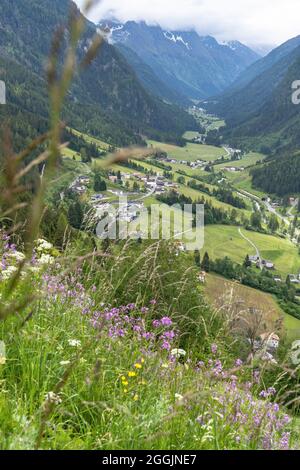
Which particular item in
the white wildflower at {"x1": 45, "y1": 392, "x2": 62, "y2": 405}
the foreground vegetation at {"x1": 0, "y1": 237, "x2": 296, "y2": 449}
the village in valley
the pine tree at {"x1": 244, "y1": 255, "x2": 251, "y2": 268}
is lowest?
the pine tree at {"x1": 244, "y1": 255, "x2": 251, "y2": 268}

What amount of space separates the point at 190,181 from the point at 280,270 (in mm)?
79618

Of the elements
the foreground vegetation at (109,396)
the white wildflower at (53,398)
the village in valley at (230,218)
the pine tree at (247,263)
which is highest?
the white wildflower at (53,398)

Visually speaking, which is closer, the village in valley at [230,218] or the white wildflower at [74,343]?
the white wildflower at [74,343]

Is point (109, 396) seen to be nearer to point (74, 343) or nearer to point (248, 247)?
point (74, 343)

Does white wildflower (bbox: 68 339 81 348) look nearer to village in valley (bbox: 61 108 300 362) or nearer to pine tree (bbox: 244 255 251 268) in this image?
village in valley (bbox: 61 108 300 362)

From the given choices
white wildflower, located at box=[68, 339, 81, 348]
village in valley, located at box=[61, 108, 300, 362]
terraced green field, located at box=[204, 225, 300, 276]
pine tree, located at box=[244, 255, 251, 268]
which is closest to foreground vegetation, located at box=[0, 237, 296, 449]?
white wildflower, located at box=[68, 339, 81, 348]

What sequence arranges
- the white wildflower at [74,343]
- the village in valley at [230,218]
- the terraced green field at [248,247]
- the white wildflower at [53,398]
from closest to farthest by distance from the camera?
the white wildflower at [53,398], the white wildflower at [74,343], the village in valley at [230,218], the terraced green field at [248,247]

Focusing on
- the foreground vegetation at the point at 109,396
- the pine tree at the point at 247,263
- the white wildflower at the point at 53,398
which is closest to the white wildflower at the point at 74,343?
the foreground vegetation at the point at 109,396

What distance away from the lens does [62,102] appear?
1.22m

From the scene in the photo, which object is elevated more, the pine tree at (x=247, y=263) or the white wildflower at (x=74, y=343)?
the white wildflower at (x=74, y=343)

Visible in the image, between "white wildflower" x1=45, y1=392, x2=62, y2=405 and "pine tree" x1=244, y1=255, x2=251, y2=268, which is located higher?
"white wildflower" x1=45, y1=392, x2=62, y2=405

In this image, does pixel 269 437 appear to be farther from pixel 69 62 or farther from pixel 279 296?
pixel 279 296

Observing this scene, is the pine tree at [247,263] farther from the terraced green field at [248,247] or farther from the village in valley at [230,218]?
the terraced green field at [248,247]

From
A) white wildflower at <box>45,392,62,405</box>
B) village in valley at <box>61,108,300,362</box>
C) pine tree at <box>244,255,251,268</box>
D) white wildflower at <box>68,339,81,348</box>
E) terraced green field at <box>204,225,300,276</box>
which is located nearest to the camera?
white wildflower at <box>45,392,62,405</box>
